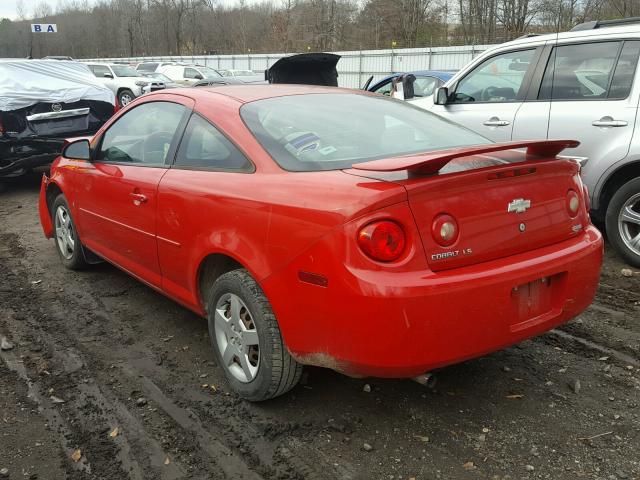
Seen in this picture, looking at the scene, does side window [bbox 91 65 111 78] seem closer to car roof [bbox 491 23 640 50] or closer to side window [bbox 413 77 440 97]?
side window [bbox 413 77 440 97]

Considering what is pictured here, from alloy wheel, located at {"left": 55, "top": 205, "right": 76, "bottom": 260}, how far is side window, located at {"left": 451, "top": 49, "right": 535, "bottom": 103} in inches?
154

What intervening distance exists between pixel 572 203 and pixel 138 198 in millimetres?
2450

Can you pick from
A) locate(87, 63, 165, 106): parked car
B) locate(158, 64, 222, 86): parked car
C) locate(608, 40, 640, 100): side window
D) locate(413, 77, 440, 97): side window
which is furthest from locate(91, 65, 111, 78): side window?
locate(608, 40, 640, 100): side window

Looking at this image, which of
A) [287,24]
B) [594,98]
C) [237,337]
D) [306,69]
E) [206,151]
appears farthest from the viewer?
[287,24]

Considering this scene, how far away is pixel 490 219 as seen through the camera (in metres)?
2.50

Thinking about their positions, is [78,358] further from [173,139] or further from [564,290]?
[564,290]

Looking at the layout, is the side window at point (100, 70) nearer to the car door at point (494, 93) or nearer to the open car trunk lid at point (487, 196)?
the car door at point (494, 93)

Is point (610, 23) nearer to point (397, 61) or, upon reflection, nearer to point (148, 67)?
Result: point (397, 61)

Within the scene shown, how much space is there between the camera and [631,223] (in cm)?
475

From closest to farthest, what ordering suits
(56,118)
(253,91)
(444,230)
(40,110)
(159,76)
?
(444,230) < (253,91) < (40,110) < (56,118) < (159,76)

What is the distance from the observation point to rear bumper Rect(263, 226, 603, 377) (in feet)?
7.50

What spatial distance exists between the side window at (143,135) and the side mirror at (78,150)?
18 centimetres

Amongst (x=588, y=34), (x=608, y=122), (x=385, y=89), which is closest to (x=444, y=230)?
(x=608, y=122)

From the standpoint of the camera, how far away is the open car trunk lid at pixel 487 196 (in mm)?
2381
